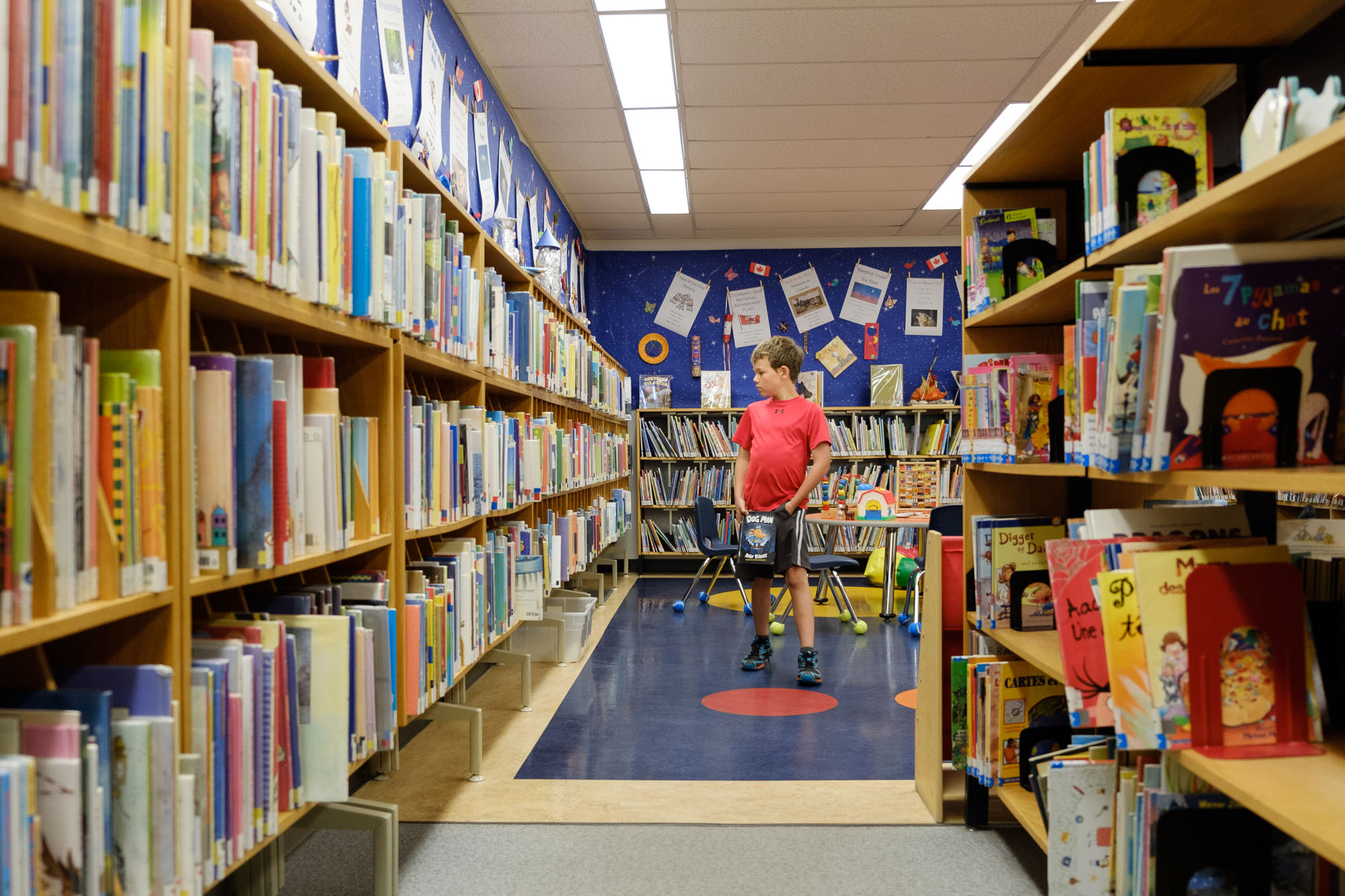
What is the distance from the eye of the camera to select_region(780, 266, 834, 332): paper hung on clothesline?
798 cm

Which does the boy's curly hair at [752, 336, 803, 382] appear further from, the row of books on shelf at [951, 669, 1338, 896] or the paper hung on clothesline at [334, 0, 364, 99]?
the row of books on shelf at [951, 669, 1338, 896]

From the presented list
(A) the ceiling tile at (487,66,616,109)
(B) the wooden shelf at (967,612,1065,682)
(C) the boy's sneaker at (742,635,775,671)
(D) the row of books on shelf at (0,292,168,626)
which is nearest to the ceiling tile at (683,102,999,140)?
(A) the ceiling tile at (487,66,616,109)

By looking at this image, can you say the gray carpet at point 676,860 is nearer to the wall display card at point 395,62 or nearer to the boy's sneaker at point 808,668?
the boy's sneaker at point 808,668

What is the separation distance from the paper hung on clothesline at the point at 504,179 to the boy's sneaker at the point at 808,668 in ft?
8.74

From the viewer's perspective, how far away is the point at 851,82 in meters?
4.71

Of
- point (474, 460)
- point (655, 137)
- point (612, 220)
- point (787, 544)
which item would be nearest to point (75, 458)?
point (474, 460)

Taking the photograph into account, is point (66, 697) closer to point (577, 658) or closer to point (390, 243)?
point (390, 243)

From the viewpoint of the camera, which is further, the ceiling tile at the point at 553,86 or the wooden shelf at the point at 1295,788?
the ceiling tile at the point at 553,86

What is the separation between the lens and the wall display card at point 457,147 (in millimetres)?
3965

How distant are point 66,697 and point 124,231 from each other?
564mm

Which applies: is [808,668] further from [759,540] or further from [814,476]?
Result: [814,476]

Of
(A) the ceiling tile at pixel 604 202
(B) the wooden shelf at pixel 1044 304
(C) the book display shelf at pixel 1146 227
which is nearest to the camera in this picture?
(C) the book display shelf at pixel 1146 227

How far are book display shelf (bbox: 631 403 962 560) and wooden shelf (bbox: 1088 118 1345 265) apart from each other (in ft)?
19.8

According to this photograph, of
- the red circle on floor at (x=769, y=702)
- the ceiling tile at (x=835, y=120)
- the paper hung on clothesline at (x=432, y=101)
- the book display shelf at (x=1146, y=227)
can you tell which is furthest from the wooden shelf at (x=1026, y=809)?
the ceiling tile at (x=835, y=120)
